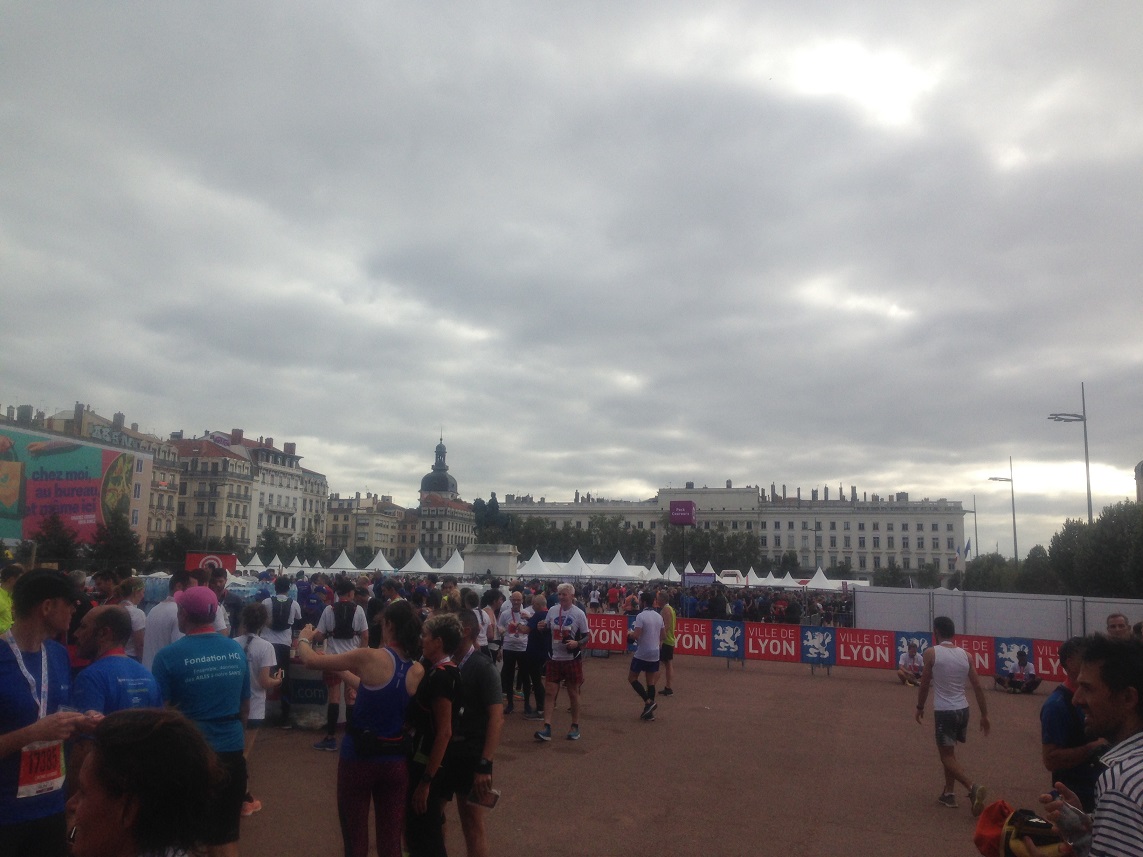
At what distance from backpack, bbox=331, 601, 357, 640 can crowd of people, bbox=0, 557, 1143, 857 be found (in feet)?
6.67

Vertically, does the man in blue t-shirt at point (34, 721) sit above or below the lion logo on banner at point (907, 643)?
above

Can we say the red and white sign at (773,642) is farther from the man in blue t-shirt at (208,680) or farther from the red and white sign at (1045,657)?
the man in blue t-shirt at (208,680)

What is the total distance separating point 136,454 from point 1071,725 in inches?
3413

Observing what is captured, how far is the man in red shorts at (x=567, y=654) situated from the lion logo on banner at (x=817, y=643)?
980 cm

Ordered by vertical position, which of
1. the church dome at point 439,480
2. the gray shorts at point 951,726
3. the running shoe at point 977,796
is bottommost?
the running shoe at point 977,796

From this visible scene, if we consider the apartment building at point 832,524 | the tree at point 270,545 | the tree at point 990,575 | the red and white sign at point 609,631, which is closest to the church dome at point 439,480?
the apartment building at point 832,524

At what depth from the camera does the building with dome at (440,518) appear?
141 metres

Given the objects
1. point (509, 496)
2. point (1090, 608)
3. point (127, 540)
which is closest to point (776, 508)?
point (509, 496)

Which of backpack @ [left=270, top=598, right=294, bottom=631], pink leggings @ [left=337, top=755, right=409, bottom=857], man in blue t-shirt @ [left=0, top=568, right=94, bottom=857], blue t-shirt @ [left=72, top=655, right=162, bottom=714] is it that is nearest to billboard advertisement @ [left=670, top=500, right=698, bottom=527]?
backpack @ [left=270, top=598, right=294, bottom=631]

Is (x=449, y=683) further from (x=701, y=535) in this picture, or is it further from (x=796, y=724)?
(x=701, y=535)

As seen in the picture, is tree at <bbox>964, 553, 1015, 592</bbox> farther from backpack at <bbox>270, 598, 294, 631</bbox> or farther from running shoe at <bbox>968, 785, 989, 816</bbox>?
backpack at <bbox>270, 598, 294, 631</bbox>

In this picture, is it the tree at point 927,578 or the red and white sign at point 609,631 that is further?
the tree at point 927,578

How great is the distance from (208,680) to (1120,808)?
14.2 ft

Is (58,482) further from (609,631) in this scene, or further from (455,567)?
(609,631)
